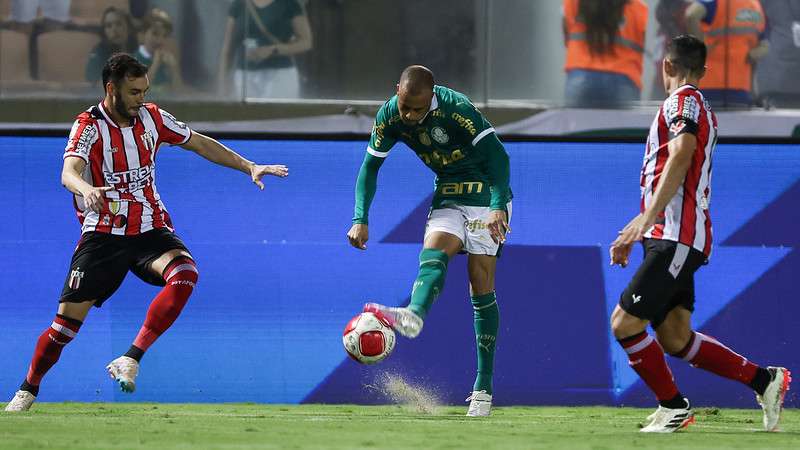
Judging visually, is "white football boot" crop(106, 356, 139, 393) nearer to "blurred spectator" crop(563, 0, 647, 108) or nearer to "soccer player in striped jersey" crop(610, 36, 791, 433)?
"soccer player in striped jersey" crop(610, 36, 791, 433)

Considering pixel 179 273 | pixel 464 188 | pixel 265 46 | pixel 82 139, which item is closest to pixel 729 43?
pixel 464 188

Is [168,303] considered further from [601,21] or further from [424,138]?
[601,21]

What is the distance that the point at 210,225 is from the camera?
9945 millimetres

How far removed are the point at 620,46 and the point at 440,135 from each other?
295cm

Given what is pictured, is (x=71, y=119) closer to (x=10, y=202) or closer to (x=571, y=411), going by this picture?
(x=10, y=202)

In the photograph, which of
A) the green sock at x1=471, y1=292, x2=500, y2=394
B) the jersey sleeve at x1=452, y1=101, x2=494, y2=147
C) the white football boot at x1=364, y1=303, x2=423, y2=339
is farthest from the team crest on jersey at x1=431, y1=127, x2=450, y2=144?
the white football boot at x1=364, y1=303, x2=423, y2=339

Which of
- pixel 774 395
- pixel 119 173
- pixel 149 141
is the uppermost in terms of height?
pixel 149 141

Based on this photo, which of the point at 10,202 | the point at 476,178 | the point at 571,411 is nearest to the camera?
the point at 476,178

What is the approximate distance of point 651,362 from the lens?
22.2ft

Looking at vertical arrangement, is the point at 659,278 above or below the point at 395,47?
below

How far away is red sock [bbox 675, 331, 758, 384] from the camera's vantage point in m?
6.95

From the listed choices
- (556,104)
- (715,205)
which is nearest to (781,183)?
(715,205)

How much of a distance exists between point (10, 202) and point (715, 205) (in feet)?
17.0

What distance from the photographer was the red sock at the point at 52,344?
7.98m
